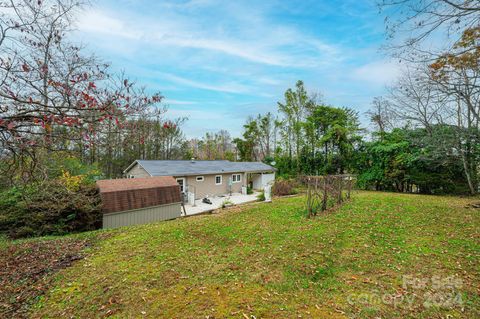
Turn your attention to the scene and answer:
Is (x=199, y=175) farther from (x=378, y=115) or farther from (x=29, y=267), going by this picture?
(x=378, y=115)

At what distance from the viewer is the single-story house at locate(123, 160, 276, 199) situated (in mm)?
14586

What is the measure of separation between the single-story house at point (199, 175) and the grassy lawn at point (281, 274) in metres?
8.52

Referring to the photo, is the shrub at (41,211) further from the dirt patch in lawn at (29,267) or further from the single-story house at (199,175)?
the single-story house at (199,175)

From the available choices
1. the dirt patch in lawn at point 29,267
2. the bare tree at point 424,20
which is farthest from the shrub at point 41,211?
the bare tree at point 424,20

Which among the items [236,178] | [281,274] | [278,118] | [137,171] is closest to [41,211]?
[137,171]

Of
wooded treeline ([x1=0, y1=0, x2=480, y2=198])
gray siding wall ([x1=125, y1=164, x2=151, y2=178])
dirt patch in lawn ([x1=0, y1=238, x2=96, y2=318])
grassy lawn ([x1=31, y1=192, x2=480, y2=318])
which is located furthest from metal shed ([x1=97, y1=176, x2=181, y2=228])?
gray siding wall ([x1=125, y1=164, x2=151, y2=178])

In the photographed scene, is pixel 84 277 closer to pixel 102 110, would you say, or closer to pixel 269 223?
pixel 102 110

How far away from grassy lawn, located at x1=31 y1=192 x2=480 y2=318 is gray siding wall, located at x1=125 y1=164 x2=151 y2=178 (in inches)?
354

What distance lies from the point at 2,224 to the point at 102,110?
859 centimetres

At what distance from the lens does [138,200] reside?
9836 millimetres

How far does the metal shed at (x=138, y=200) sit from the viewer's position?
8961 mm

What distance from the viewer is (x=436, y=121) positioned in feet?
38.7

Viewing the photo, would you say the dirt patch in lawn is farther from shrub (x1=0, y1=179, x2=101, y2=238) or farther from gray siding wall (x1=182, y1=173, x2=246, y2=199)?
gray siding wall (x1=182, y1=173, x2=246, y2=199)

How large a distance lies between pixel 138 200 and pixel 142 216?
0.84m
